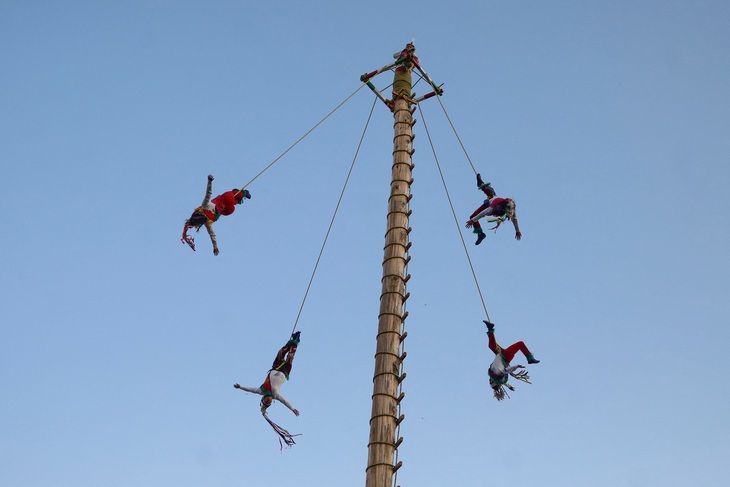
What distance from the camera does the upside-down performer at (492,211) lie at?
38.0 feet

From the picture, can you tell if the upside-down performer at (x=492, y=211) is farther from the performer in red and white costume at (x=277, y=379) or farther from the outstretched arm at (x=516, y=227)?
the performer in red and white costume at (x=277, y=379)

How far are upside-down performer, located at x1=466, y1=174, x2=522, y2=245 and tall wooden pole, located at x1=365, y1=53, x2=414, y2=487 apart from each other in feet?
4.14

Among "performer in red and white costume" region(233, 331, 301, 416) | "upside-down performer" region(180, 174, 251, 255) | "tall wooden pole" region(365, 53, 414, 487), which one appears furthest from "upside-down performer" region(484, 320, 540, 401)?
"upside-down performer" region(180, 174, 251, 255)

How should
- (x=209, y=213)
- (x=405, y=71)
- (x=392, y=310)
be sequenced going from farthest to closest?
(x=405, y=71) < (x=209, y=213) < (x=392, y=310)

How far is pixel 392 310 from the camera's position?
10086 mm

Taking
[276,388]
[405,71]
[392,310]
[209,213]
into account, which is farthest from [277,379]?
[405,71]

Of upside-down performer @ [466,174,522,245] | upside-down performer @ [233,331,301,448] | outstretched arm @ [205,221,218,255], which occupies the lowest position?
upside-down performer @ [233,331,301,448]

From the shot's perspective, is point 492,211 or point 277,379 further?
point 492,211

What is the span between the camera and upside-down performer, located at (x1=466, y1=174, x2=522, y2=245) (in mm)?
11586

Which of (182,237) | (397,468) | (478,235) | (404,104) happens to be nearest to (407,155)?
(404,104)

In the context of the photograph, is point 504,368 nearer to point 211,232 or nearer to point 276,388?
point 276,388

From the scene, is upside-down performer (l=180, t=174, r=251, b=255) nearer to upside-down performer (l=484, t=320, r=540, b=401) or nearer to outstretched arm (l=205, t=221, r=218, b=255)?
outstretched arm (l=205, t=221, r=218, b=255)

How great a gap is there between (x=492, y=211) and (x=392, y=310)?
2.57 metres

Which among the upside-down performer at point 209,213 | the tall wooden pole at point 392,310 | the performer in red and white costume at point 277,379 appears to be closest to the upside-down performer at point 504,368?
the tall wooden pole at point 392,310
